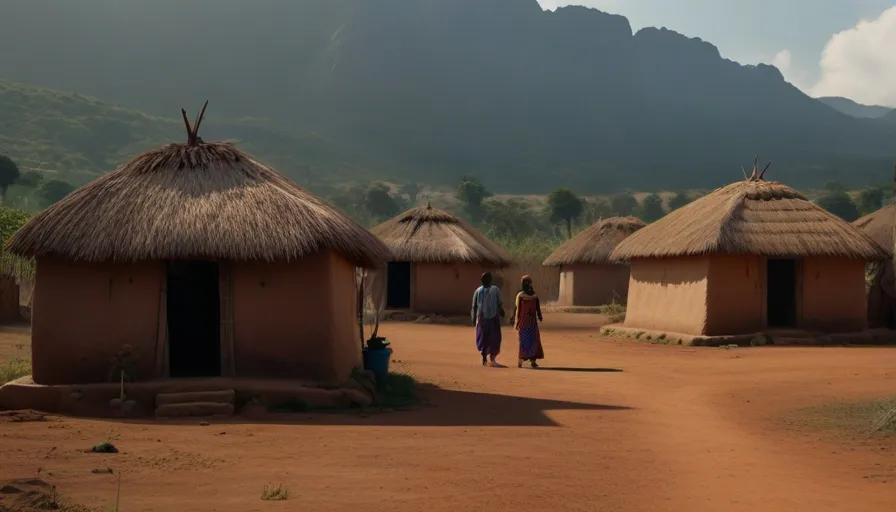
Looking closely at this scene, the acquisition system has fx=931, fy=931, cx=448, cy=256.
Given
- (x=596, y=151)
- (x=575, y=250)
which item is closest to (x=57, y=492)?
(x=575, y=250)

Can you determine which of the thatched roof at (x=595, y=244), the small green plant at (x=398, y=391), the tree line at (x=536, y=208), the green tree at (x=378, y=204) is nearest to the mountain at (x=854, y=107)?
the tree line at (x=536, y=208)

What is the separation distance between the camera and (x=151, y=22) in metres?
118

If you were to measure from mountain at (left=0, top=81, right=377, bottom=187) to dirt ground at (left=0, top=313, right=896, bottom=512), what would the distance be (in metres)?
60.4

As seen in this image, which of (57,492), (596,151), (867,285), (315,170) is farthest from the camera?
(596,151)

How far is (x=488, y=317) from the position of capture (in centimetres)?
1449

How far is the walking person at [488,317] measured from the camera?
14.5 metres

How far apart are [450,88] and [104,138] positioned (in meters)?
49.9

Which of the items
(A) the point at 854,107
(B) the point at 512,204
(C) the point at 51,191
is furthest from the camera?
(A) the point at 854,107

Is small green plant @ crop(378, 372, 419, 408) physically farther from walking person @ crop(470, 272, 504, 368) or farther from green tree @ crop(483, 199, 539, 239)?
green tree @ crop(483, 199, 539, 239)

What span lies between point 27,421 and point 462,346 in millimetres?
10542

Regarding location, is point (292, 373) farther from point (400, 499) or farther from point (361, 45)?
point (361, 45)

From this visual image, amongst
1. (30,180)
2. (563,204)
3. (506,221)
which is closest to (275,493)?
(30,180)

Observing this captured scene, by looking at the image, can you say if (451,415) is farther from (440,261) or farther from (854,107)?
(854,107)

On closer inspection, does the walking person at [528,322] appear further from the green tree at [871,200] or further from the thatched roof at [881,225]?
the green tree at [871,200]
